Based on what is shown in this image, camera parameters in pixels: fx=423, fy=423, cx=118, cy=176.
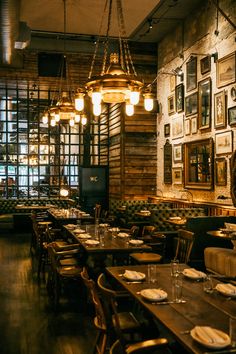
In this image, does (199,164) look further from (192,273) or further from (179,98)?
(192,273)

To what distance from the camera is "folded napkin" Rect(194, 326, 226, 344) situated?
7.22 ft

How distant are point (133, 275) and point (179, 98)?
7725mm

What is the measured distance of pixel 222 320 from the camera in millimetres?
2561

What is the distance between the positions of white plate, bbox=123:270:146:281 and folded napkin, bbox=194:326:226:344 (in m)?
1.15

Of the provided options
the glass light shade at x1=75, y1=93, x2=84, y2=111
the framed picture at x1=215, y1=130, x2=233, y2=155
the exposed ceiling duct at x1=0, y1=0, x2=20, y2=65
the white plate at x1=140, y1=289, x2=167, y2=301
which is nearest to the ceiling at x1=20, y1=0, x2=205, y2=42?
the exposed ceiling duct at x1=0, y1=0, x2=20, y2=65

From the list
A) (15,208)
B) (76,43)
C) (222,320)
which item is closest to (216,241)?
(222,320)

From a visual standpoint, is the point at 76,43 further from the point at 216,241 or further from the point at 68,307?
the point at 68,307

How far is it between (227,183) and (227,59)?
2.43 m

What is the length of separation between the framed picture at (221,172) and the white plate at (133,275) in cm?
521

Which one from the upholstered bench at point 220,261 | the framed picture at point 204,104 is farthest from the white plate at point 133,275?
the framed picture at point 204,104

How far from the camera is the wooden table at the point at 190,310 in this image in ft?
7.77

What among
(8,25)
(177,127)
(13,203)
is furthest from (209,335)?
(13,203)

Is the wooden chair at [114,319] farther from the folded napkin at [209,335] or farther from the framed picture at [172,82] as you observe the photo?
the framed picture at [172,82]

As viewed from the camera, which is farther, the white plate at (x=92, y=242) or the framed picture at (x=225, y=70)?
the framed picture at (x=225, y=70)
